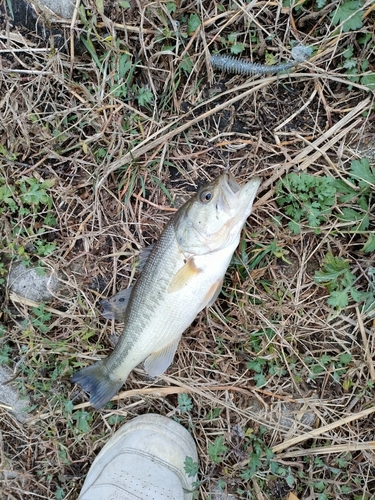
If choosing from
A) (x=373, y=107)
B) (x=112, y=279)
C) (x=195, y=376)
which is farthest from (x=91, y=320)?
(x=373, y=107)

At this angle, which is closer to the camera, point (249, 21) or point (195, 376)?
point (249, 21)

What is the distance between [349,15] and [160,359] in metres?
2.63

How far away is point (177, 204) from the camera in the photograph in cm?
309

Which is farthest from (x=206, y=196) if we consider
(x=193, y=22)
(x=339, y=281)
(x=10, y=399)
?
(x=10, y=399)

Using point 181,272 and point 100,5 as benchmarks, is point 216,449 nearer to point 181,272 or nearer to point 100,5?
point 181,272

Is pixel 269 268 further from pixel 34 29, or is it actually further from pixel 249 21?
pixel 34 29

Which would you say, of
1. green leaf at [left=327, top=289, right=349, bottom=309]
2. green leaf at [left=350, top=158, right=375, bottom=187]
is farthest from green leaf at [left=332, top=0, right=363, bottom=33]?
green leaf at [left=327, top=289, right=349, bottom=309]

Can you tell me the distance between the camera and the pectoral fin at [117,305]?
9.50 ft

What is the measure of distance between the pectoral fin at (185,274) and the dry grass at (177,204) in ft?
1.84

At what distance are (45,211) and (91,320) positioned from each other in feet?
3.09

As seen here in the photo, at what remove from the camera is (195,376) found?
3.10m

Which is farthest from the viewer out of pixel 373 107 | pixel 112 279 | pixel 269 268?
pixel 112 279

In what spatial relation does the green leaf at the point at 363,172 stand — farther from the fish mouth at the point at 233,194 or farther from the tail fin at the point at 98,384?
the tail fin at the point at 98,384

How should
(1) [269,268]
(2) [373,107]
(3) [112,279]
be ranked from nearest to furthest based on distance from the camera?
(2) [373,107] < (1) [269,268] < (3) [112,279]
